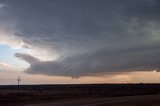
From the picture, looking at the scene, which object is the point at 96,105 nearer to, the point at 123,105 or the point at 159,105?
the point at 123,105

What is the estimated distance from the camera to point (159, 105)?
4672cm

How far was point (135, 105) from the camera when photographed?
47375 mm

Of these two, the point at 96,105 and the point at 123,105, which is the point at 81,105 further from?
the point at 123,105

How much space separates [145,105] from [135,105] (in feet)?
4.74

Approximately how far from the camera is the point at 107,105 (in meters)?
46.2

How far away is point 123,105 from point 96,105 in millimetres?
3632

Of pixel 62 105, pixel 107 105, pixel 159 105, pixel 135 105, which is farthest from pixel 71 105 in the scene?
pixel 159 105

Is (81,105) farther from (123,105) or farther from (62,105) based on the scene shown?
(123,105)

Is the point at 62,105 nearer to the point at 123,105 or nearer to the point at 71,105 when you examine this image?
the point at 71,105

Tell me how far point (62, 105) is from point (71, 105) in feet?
3.81

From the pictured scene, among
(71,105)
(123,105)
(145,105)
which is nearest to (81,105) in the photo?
(71,105)

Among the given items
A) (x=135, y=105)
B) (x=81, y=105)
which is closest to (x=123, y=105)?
(x=135, y=105)

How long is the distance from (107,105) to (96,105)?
1492 millimetres

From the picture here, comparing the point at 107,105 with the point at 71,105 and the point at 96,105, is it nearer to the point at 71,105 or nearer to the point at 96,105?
the point at 96,105
